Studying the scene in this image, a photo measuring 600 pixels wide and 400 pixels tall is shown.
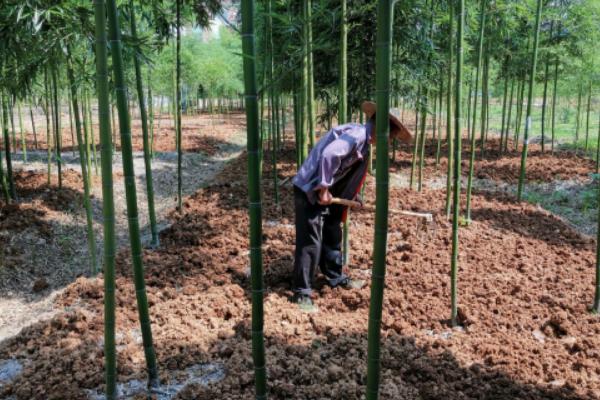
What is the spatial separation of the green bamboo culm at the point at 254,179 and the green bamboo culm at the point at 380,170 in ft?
1.33

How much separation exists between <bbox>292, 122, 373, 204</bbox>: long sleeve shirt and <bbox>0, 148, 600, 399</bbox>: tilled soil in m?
0.93

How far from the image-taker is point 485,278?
454 cm

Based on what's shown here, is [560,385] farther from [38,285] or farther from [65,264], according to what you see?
[65,264]

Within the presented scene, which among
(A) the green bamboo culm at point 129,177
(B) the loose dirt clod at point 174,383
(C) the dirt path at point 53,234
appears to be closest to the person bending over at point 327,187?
(B) the loose dirt clod at point 174,383

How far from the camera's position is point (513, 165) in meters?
10.8

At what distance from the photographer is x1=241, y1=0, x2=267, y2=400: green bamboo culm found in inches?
64.8

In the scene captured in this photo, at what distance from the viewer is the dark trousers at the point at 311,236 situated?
399 centimetres

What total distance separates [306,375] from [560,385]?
1.50 m

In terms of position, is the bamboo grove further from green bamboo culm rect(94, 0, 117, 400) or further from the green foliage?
the green foliage

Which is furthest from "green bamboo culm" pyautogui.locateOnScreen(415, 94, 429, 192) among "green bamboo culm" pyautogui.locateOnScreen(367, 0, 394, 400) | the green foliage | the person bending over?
the green foliage

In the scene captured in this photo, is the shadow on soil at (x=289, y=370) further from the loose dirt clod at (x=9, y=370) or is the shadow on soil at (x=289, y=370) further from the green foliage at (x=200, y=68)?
the green foliage at (x=200, y=68)

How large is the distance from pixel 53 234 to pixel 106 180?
4661 mm

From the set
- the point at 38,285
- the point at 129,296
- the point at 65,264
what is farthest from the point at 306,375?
the point at 65,264

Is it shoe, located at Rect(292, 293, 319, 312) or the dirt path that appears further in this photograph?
the dirt path
